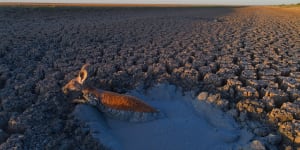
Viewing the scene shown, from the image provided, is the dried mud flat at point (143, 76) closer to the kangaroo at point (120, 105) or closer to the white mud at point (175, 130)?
the white mud at point (175, 130)

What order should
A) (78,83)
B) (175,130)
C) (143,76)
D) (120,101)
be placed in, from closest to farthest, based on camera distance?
1. (175,130)
2. (120,101)
3. (78,83)
4. (143,76)

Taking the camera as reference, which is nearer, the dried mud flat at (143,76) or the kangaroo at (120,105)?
the dried mud flat at (143,76)

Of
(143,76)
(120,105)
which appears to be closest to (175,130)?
(120,105)

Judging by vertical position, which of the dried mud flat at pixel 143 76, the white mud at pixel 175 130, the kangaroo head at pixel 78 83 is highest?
the kangaroo head at pixel 78 83

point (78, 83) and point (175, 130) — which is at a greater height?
point (78, 83)

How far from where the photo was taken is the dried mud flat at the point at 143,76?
131 inches

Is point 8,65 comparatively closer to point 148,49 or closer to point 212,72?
point 148,49

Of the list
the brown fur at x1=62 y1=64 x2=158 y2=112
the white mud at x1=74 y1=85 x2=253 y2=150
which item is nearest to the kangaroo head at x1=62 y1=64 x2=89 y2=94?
the brown fur at x1=62 y1=64 x2=158 y2=112

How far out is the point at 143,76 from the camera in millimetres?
4824

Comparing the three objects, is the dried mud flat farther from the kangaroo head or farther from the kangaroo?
the kangaroo

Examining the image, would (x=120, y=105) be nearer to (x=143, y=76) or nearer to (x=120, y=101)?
(x=120, y=101)

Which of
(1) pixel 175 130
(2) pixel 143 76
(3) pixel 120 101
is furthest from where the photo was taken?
(2) pixel 143 76

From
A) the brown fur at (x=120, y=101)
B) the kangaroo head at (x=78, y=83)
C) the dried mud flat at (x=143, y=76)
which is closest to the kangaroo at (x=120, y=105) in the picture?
the brown fur at (x=120, y=101)

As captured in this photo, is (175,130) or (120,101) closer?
(175,130)
